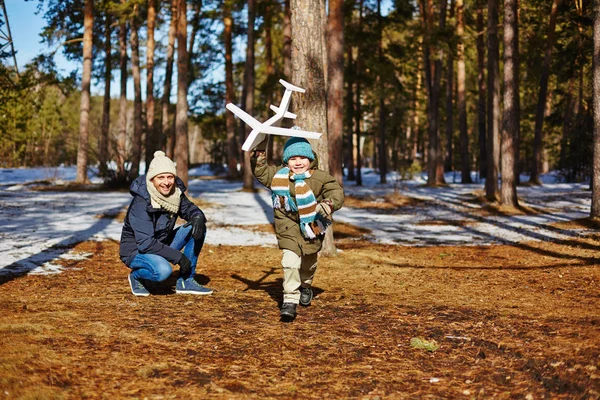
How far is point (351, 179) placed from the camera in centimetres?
3203

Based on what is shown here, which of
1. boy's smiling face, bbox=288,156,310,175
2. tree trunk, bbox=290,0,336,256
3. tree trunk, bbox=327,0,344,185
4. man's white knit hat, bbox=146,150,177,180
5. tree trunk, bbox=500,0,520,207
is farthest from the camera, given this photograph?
tree trunk, bbox=500,0,520,207

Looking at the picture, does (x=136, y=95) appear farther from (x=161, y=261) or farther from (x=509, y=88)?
(x=161, y=261)

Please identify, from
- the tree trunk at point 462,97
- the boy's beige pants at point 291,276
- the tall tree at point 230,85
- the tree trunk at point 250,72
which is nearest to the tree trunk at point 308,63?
the boy's beige pants at point 291,276

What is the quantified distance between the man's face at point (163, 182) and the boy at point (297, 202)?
0.88 metres

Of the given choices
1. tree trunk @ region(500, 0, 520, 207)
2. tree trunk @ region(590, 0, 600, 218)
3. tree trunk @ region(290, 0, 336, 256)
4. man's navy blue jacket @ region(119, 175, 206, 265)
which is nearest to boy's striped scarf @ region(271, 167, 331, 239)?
man's navy blue jacket @ region(119, 175, 206, 265)

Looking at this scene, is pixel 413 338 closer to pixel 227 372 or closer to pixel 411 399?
pixel 411 399

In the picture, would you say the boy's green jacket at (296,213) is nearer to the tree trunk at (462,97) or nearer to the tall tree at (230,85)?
the tree trunk at (462,97)

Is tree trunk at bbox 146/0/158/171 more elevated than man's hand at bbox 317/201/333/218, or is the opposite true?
tree trunk at bbox 146/0/158/171

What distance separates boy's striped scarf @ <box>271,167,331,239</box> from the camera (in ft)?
17.7

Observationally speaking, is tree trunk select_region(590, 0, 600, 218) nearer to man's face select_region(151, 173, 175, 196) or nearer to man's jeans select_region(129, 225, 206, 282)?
man's jeans select_region(129, 225, 206, 282)

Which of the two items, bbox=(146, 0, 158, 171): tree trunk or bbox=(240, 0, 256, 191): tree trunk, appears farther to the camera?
bbox=(146, 0, 158, 171): tree trunk

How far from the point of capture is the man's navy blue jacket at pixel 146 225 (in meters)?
5.97

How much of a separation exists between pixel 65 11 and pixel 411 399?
27080 millimetres

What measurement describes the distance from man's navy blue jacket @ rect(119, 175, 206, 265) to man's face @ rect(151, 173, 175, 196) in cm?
14
